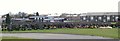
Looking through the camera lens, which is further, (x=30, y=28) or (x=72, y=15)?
(x=72, y=15)

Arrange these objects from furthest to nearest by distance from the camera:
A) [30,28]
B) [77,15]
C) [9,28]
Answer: [77,15] → [30,28] → [9,28]

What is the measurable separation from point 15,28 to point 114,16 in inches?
1636

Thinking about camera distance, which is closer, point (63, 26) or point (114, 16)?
point (63, 26)

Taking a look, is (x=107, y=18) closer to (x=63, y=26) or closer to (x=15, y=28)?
(x=63, y=26)

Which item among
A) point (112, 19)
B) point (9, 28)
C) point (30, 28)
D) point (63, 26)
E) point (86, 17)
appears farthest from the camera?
point (86, 17)

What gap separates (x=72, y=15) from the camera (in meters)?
106

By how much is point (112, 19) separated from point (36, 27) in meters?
33.8

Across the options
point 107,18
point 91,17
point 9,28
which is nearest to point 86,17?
point 91,17

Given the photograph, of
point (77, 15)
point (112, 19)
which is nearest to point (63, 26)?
point (112, 19)

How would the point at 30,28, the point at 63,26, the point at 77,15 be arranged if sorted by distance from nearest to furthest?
1. the point at 30,28
2. the point at 63,26
3. the point at 77,15

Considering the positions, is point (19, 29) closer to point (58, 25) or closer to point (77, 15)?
point (58, 25)

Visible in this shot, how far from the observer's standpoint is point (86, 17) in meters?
90.1

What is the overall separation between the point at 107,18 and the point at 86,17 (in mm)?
7938

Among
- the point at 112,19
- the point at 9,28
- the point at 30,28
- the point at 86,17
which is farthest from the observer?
the point at 86,17
